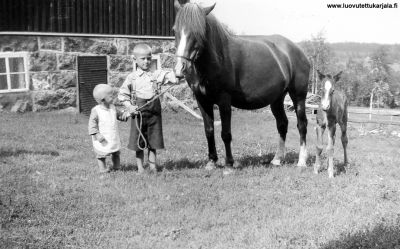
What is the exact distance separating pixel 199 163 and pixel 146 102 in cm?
185

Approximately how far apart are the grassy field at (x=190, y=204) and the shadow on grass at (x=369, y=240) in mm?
10

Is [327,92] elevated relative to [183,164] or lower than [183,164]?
elevated

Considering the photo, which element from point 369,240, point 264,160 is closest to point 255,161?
point 264,160

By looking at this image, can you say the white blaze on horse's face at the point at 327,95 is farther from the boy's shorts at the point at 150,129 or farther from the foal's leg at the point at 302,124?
the boy's shorts at the point at 150,129

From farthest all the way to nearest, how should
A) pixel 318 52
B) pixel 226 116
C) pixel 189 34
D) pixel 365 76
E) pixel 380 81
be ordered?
pixel 365 76, pixel 380 81, pixel 318 52, pixel 226 116, pixel 189 34

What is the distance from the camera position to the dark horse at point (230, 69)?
6465 millimetres

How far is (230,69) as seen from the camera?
23.9ft

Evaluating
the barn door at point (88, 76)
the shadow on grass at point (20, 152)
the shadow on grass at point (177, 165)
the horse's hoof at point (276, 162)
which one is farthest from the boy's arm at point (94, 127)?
the barn door at point (88, 76)

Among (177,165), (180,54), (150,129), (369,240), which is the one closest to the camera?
(369,240)

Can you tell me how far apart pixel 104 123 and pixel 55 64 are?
33.6 ft

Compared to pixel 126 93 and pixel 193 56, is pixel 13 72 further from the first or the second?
pixel 193 56

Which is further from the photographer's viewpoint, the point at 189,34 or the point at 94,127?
the point at 94,127

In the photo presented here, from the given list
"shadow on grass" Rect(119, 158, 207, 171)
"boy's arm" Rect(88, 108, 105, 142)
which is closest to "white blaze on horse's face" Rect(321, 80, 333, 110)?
"shadow on grass" Rect(119, 158, 207, 171)

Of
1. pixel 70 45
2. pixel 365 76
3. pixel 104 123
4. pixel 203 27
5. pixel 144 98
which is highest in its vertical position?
pixel 203 27
